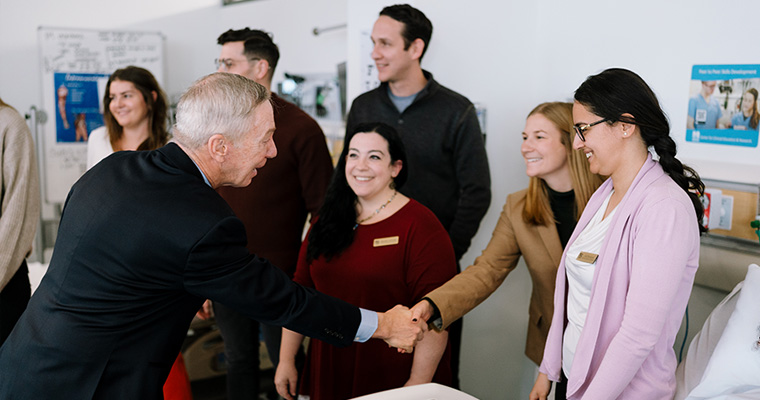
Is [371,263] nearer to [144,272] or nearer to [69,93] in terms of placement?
[144,272]

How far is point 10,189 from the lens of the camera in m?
2.49

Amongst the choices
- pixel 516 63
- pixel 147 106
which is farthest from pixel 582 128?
pixel 147 106

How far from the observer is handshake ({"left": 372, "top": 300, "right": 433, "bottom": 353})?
1.84m

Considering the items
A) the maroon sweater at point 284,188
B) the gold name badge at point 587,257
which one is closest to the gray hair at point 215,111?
the gold name badge at point 587,257

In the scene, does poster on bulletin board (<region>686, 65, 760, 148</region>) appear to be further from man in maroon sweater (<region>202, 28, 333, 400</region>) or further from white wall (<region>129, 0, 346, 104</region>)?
white wall (<region>129, 0, 346, 104</region>)

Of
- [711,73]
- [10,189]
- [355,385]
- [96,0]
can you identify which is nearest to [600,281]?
[355,385]

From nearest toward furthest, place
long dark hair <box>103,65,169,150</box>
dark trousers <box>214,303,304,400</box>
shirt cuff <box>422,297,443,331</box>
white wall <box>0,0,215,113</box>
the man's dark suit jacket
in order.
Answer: the man's dark suit jacket, shirt cuff <box>422,297,443,331</box>, dark trousers <box>214,303,304,400</box>, long dark hair <box>103,65,169,150</box>, white wall <box>0,0,215,113</box>

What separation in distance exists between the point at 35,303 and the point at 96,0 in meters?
5.05

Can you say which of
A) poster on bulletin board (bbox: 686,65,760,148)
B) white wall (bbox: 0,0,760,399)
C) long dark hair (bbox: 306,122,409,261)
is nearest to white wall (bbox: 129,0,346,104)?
white wall (bbox: 0,0,760,399)

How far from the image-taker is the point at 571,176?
2.21m

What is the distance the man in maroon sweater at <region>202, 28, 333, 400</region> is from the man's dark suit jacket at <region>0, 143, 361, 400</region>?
1107 mm

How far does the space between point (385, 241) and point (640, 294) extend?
2.81 feet

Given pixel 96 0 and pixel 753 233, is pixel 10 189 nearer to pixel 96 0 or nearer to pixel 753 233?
pixel 753 233

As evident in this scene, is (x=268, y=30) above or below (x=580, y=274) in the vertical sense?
above
